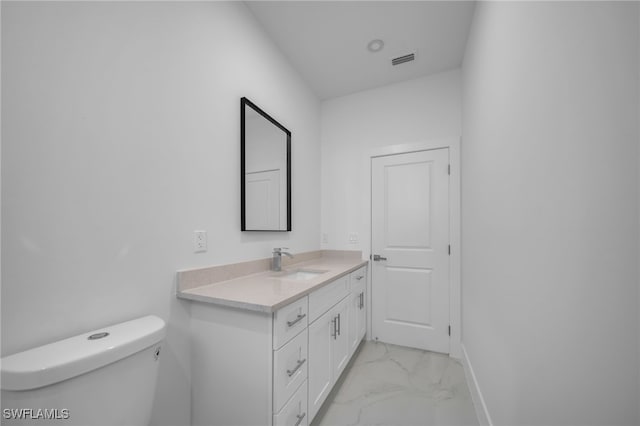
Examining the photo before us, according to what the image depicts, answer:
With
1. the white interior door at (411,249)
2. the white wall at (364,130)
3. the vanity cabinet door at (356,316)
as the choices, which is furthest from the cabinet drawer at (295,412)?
the white wall at (364,130)

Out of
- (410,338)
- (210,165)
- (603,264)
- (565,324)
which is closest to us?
(603,264)

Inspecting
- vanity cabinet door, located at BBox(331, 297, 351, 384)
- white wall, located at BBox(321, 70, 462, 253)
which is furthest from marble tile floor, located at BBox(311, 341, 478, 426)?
white wall, located at BBox(321, 70, 462, 253)

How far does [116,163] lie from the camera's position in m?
0.99

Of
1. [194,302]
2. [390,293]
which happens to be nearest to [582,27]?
[194,302]

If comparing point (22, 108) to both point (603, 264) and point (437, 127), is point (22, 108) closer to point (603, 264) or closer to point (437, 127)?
point (603, 264)

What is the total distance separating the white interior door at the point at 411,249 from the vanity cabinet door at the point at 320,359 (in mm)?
1064

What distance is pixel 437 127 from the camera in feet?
7.82

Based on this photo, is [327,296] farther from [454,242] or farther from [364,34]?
[364,34]

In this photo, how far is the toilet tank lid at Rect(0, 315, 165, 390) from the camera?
0.65 metres

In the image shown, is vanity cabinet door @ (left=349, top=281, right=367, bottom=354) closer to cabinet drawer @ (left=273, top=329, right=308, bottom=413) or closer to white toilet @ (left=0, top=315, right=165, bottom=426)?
cabinet drawer @ (left=273, top=329, right=308, bottom=413)

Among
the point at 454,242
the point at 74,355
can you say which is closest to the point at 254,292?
the point at 74,355

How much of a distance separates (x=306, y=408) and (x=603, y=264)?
1343 millimetres

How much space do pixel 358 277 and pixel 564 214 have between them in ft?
5.62

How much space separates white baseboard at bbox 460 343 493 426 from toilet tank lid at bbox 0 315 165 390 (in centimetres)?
169
